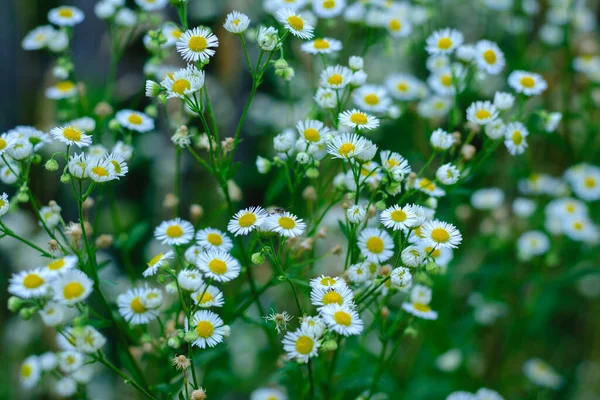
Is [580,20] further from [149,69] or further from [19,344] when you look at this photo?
[19,344]

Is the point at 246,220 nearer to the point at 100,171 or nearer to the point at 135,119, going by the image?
the point at 100,171

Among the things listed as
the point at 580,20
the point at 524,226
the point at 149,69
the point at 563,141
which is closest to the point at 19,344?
the point at 149,69

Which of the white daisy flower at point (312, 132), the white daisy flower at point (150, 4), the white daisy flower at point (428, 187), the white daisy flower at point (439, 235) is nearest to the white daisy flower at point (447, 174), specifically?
the white daisy flower at point (428, 187)

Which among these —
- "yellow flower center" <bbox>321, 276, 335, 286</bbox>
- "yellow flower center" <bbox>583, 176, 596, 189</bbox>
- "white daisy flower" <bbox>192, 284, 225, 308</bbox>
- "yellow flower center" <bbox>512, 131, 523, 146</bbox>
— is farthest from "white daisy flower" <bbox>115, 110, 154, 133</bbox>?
"yellow flower center" <bbox>583, 176, 596, 189</bbox>

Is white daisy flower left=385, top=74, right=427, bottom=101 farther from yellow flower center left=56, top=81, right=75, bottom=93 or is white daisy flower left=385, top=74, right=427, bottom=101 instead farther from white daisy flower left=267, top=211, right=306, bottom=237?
yellow flower center left=56, top=81, right=75, bottom=93

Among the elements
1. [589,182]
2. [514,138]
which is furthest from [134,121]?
[589,182]

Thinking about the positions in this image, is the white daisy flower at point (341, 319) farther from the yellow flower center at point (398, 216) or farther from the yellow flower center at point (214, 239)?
the yellow flower center at point (214, 239)
